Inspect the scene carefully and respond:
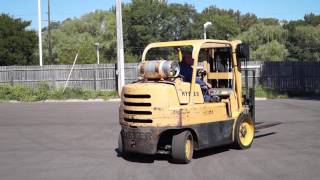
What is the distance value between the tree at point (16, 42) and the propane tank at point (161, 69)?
5909 centimetres

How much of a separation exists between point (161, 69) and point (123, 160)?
2.14 metres

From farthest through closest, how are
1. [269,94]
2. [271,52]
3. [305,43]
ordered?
[305,43] → [271,52] → [269,94]

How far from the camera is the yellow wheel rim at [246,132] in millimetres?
13219

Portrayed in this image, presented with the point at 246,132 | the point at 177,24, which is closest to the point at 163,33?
the point at 177,24

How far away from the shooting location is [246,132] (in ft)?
44.3

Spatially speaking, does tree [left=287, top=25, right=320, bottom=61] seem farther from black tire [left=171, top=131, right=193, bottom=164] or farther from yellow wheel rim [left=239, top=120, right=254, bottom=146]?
black tire [left=171, top=131, right=193, bottom=164]

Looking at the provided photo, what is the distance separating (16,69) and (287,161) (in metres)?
34.1

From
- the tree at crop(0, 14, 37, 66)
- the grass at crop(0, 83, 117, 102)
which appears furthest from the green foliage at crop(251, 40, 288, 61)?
the grass at crop(0, 83, 117, 102)

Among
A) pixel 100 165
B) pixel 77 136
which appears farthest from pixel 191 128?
pixel 77 136

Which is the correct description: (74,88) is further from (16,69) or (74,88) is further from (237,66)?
(237,66)

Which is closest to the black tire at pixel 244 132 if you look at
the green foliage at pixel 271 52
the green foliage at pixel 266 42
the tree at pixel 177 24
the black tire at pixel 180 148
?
the black tire at pixel 180 148

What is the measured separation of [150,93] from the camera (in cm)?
1122

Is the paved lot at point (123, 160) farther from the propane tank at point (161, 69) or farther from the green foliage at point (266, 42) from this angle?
the green foliage at point (266, 42)

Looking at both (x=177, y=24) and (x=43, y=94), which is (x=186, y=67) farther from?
(x=177, y=24)
